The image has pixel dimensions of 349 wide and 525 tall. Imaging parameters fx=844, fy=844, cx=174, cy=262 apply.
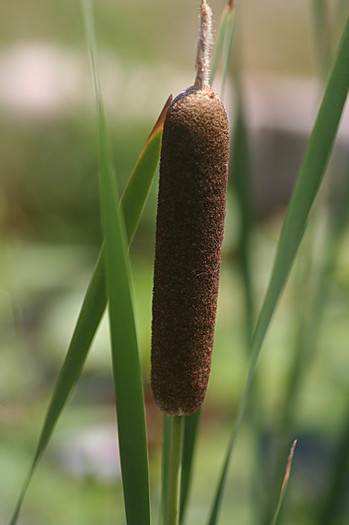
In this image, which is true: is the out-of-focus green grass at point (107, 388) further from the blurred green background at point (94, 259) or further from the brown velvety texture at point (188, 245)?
the brown velvety texture at point (188, 245)

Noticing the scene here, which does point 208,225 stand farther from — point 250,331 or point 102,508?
point 102,508

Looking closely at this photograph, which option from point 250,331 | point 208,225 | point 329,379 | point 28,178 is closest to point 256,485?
point 250,331

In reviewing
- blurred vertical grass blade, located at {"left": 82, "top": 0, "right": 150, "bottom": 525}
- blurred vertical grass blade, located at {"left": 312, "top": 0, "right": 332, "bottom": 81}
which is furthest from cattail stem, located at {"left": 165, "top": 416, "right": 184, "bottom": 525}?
blurred vertical grass blade, located at {"left": 312, "top": 0, "right": 332, "bottom": 81}

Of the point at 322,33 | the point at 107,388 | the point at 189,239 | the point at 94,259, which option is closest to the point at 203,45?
the point at 189,239

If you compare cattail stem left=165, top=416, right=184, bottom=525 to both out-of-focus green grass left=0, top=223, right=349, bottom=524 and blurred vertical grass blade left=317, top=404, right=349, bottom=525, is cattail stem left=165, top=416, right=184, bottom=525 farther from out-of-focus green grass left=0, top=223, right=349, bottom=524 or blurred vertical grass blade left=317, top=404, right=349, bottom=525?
out-of-focus green grass left=0, top=223, right=349, bottom=524

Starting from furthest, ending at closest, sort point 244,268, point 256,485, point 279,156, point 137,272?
point 279,156
point 137,272
point 256,485
point 244,268
